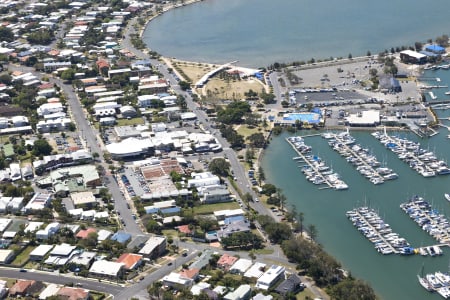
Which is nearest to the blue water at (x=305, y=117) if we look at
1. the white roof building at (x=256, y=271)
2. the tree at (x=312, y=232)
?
the tree at (x=312, y=232)

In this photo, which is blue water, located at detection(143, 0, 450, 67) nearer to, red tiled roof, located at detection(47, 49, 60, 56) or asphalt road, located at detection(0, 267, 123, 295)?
red tiled roof, located at detection(47, 49, 60, 56)

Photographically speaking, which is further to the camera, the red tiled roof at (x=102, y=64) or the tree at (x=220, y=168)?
the red tiled roof at (x=102, y=64)

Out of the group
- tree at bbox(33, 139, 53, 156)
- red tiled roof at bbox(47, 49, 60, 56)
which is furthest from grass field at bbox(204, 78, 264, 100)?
red tiled roof at bbox(47, 49, 60, 56)

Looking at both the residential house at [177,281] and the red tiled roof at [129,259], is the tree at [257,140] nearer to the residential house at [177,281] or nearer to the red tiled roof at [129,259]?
the red tiled roof at [129,259]

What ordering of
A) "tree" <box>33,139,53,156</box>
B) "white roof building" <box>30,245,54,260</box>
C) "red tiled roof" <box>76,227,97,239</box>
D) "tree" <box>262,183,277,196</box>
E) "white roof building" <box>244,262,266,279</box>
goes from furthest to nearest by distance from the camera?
1. "tree" <box>33,139,53,156</box>
2. "tree" <box>262,183,277,196</box>
3. "red tiled roof" <box>76,227,97,239</box>
4. "white roof building" <box>30,245,54,260</box>
5. "white roof building" <box>244,262,266,279</box>

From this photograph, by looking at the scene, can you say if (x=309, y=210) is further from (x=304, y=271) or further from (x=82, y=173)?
(x=82, y=173)

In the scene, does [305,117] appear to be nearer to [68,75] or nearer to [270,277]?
[68,75]

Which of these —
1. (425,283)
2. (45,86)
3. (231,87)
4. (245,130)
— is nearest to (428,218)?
→ (425,283)
